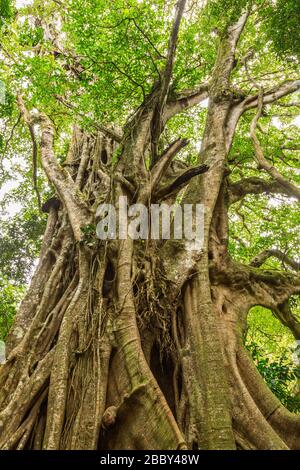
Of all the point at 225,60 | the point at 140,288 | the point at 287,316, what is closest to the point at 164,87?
the point at 140,288

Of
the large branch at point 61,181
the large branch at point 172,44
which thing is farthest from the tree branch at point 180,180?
the large branch at point 172,44

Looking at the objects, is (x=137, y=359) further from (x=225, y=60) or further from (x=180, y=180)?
(x=225, y=60)

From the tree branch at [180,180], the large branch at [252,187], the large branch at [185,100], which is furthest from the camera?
the large branch at [185,100]

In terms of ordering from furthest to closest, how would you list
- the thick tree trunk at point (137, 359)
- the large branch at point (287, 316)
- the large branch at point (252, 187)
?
the large branch at point (252, 187) < the large branch at point (287, 316) < the thick tree trunk at point (137, 359)

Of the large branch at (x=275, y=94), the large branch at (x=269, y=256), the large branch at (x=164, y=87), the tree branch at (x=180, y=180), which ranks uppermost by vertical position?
the large branch at (x=275, y=94)

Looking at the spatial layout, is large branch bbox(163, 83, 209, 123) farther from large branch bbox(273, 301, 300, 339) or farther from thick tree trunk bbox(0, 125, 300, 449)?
large branch bbox(273, 301, 300, 339)

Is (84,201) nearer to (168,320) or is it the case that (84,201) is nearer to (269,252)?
(168,320)

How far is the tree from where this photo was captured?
2812mm

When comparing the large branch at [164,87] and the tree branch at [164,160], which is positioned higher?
the large branch at [164,87]

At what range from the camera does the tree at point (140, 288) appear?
281 cm

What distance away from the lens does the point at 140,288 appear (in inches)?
143

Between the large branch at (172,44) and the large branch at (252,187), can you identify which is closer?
the large branch at (172,44)

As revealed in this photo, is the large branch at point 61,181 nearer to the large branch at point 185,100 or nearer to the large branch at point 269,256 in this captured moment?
the large branch at point 185,100

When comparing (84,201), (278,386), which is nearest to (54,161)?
(84,201)
